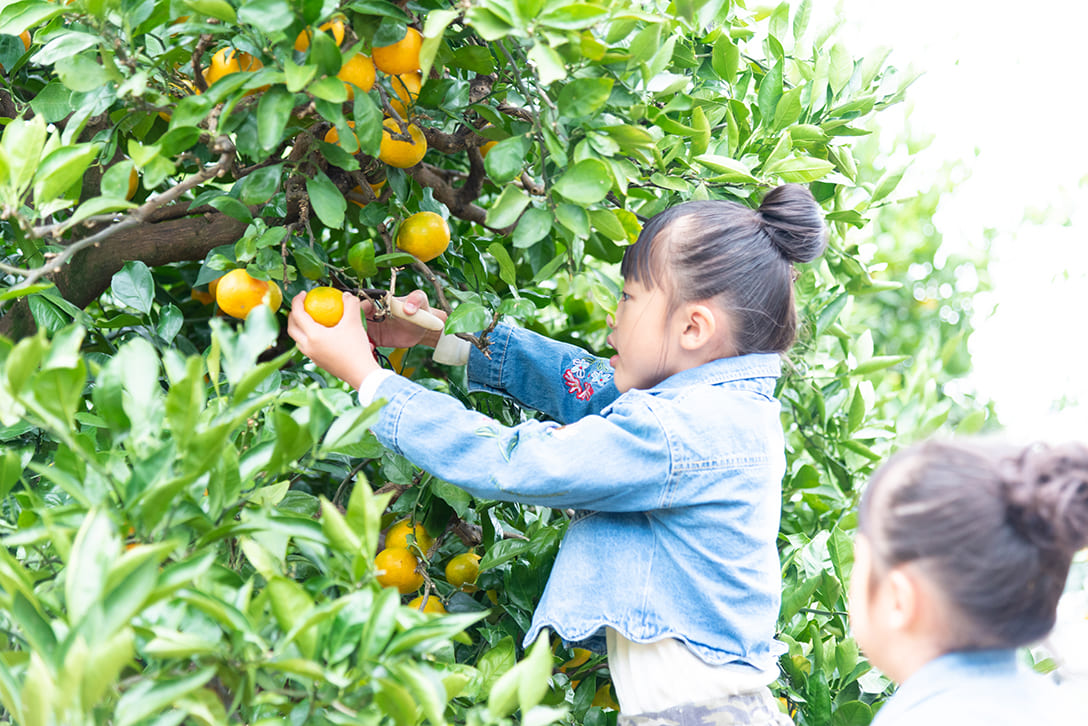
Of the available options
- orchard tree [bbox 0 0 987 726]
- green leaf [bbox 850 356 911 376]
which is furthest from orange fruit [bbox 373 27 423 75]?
green leaf [bbox 850 356 911 376]

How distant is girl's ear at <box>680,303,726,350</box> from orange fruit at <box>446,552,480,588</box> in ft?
1.41

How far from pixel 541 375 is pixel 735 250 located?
39 centimetres

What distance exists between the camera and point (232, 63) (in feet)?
3.54

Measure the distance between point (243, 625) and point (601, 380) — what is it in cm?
84

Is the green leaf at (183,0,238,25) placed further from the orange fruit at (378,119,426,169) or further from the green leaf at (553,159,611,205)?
the green leaf at (553,159,611,205)

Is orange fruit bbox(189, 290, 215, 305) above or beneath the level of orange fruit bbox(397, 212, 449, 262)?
beneath

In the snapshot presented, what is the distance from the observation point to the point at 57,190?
35.3 inches

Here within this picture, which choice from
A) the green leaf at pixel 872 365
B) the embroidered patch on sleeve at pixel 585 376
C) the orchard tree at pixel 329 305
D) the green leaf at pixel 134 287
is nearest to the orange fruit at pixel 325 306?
the orchard tree at pixel 329 305

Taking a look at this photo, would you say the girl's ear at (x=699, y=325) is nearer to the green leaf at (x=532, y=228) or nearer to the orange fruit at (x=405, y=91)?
the green leaf at (x=532, y=228)

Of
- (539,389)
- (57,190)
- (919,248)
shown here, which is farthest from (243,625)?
(919,248)

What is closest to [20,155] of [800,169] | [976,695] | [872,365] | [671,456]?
[671,456]

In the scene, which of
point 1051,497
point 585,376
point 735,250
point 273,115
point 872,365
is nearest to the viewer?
point 1051,497

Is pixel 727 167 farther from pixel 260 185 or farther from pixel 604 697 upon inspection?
pixel 604 697

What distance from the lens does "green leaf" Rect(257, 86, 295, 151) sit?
95 centimetres
